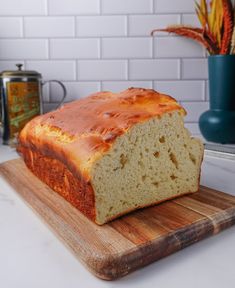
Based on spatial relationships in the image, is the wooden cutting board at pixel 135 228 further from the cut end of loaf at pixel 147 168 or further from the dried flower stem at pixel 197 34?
the dried flower stem at pixel 197 34

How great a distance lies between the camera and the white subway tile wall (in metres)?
1.43

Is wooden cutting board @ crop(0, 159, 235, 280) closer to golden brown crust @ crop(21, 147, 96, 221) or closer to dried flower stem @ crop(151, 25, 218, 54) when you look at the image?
golden brown crust @ crop(21, 147, 96, 221)

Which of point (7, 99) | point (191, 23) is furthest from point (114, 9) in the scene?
point (7, 99)

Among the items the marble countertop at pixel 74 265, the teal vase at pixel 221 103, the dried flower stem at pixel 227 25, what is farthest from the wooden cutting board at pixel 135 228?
the dried flower stem at pixel 227 25

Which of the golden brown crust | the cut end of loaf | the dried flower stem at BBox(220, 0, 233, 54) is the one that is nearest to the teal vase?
the dried flower stem at BBox(220, 0, 233, 54)

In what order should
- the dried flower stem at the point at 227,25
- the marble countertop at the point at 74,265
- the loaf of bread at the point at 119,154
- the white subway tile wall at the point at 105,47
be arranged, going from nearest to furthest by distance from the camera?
1. the marble countertop at the point at 74,265
2. the loaf of bread at the point at 119,154
3. the dried flower stem at the point at 227,25
4. the white subway tile wall at the point at 105,47

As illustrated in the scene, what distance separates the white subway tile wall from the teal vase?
19 centimetres

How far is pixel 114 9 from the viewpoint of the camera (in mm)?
1435

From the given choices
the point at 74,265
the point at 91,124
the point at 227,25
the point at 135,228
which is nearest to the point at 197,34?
the point at 227,25

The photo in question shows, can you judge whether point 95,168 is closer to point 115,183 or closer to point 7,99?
point 115,183

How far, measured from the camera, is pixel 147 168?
0.73 meters

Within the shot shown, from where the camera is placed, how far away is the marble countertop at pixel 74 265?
494mm

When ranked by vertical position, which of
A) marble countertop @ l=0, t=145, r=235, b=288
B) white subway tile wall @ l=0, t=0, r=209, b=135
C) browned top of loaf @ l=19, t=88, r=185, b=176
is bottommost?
marble countertop @ l=0, t=145, r=235, b=288

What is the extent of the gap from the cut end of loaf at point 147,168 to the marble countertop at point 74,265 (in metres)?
0.12
